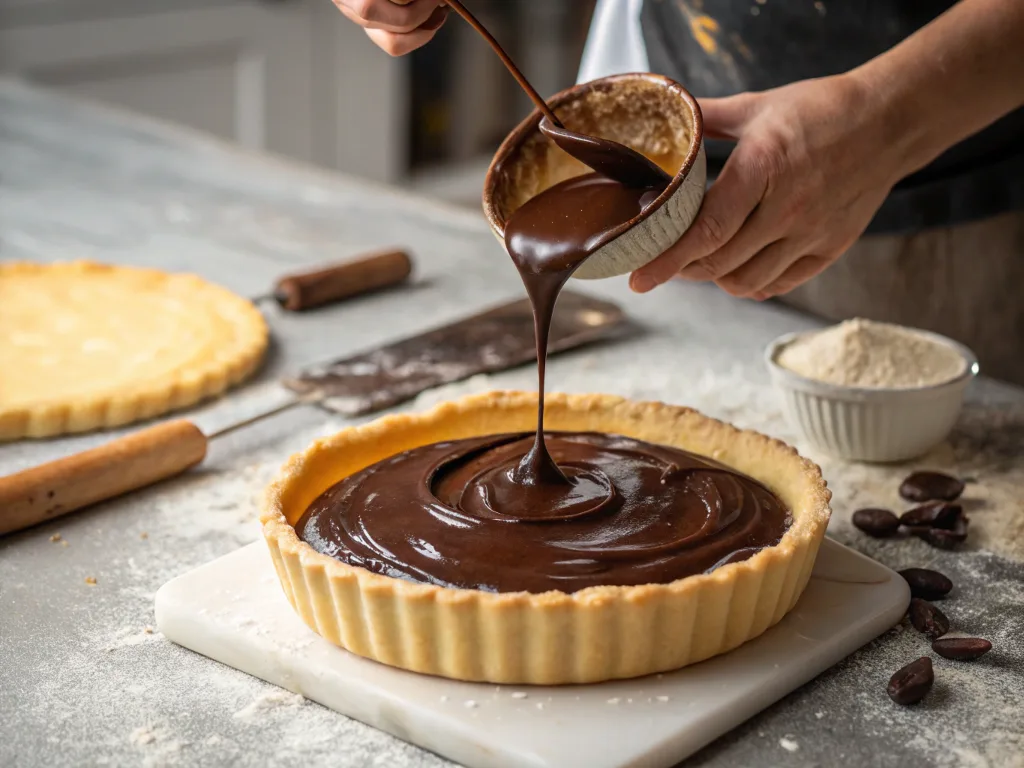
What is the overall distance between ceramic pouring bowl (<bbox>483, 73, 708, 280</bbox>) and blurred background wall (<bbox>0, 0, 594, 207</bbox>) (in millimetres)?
5953

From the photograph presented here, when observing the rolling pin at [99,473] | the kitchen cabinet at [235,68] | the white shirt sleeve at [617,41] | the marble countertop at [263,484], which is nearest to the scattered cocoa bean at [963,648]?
the marble countertop at [263,484]

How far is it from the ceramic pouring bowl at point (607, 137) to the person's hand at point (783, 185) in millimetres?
91

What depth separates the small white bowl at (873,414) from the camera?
8.20ft

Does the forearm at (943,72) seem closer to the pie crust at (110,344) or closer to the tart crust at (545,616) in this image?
the tart crust at (545,616)

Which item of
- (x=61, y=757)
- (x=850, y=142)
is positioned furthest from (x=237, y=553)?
(x=850, y=142)

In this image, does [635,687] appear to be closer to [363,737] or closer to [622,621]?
[622,621]

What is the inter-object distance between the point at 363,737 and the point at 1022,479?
1643 millimetres

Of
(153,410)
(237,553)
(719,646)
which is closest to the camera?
(719,646)

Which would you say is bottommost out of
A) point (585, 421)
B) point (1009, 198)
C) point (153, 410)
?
point (153, 410)

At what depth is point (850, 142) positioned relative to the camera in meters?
2.29

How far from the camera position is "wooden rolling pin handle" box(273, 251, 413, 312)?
3.59m

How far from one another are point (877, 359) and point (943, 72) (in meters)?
0.63

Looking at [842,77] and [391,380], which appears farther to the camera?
[391,380]

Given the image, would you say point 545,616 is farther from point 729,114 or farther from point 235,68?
point 235,68
